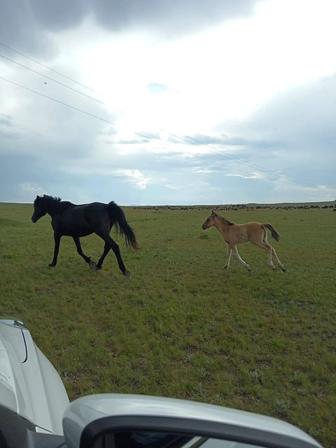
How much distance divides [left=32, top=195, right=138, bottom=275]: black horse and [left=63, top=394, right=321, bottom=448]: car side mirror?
330 inches

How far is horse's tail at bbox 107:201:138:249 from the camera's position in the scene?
1007cm

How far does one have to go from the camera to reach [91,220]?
1015 centimetres

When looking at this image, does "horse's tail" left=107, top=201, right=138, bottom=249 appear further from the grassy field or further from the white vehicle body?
the white vehicle body

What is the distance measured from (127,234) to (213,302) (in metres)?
3.10

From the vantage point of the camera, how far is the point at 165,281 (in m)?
9.77

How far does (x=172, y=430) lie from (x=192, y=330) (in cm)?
514

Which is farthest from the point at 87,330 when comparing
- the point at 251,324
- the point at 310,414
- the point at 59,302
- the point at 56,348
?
the point at 310,414

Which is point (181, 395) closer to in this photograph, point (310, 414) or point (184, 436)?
point (310, 414)

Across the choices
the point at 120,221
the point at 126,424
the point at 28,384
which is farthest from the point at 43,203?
the point at 126,424

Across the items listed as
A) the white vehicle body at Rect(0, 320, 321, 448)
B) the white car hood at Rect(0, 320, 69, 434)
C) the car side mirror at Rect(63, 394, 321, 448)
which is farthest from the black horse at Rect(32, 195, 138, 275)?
Answer: the car side mirror at Rect(63, 394, 321, 448)

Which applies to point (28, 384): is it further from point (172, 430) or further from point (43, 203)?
point (43, 203)

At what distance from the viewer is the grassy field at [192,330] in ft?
15.2

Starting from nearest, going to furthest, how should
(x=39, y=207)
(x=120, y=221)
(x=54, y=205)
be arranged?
(x=120, y=221)
(x=54, y=205)
(x=39, y=207)

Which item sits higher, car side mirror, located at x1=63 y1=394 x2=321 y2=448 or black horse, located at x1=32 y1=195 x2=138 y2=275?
black horse, located at x1=32 y1=195 x2=138 y2=275
